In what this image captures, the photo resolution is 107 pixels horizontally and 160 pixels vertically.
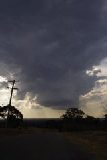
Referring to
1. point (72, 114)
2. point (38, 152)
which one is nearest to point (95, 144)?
point (38, 152)

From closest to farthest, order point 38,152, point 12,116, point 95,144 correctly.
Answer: point 38,152, point 95,144, point 12,116

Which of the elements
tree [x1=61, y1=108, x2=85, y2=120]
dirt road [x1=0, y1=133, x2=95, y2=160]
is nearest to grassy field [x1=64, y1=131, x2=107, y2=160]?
dirt road [x1=0, y1=133, x2=95, y2=160]

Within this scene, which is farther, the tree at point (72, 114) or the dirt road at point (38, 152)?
the tree at point (72, 114)

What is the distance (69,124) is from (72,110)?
27.7 feet

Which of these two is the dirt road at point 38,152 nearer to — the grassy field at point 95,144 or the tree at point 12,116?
the grassy field at point 95,144

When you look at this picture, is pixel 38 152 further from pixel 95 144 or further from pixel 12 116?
pixel 12 116

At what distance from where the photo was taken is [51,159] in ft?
54.2

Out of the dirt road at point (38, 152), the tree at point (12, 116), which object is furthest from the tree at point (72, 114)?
the dirt road at point (38, 152)

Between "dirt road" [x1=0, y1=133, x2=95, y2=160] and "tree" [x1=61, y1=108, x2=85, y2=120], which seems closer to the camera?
"dirt road" [x1=0, y1=133, x2=95, y2=160]

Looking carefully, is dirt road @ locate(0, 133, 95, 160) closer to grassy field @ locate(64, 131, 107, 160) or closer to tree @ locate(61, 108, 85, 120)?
grassy field @ locate(64, 131, 107, 160)

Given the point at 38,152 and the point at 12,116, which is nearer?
the point at 38,152

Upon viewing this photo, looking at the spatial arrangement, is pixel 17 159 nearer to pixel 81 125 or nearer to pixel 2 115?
pixel 2 115

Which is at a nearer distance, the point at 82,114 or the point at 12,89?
the point at 12,89

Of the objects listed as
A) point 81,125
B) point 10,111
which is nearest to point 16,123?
point 10,111
